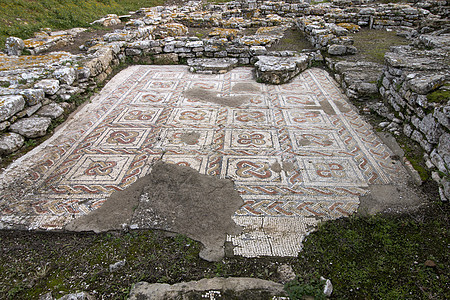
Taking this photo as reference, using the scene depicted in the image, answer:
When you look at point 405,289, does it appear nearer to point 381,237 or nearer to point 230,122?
point 381,237

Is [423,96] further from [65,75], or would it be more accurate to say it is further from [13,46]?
[13,46]

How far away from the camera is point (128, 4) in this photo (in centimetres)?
1439

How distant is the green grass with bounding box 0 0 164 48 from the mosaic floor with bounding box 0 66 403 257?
4808 millimetres

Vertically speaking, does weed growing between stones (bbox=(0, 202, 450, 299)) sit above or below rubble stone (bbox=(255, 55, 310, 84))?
below

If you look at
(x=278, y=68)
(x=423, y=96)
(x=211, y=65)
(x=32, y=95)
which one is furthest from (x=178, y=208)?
(x=211, y=65)

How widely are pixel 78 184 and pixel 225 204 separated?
1925mm

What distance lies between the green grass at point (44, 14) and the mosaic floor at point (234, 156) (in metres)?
4.81

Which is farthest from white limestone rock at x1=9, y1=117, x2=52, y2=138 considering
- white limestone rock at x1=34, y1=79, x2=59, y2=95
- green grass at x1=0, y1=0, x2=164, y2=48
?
green grass at x1=0, y1=0, x2=164, y2=48

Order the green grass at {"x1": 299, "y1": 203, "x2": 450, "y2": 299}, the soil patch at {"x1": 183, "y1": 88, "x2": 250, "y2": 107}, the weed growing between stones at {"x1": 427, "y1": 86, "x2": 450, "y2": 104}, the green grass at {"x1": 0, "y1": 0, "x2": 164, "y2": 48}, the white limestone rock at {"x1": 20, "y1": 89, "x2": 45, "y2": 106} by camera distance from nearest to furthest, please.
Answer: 1. the green grass at {"x1": 299, "y1": 203, "x2": 450, "y2": 299}
2. the weed growing between stones at {"x1": 427, "y1": 86, "x2": 450, "y2": 104}
3. the white limestone rock at {"x1": 20, "y1": 89, "x2": 45, "y2": 106}
4. the soil patch at {"x1": 183, "y1": 88, "x2": 250, "y2": 107}
5. the green grass at {"x1": 0, "y1": 0, "x2": 164, "y2": 48}

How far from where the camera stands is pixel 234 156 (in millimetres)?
4105

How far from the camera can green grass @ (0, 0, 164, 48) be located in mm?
8547

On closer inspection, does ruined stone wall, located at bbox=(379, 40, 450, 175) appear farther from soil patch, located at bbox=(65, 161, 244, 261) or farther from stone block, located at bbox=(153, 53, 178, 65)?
stone block, located at bbox=(153, 53, 178, 65)

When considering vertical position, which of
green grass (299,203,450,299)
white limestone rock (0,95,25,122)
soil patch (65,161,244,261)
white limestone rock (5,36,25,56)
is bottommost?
green grass (299,203,450,299)

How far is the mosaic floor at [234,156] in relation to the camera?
313 cm
